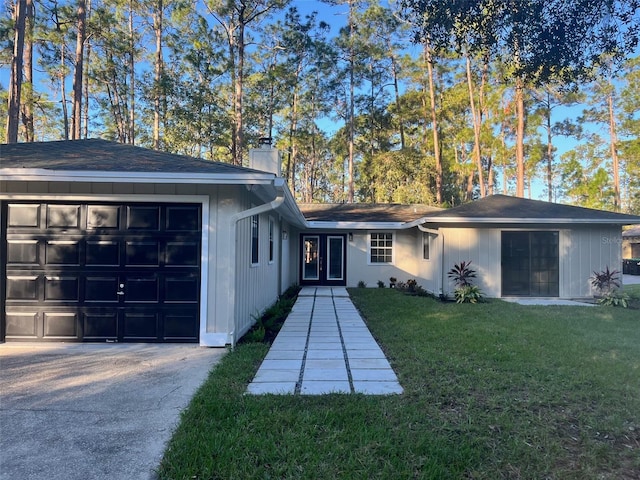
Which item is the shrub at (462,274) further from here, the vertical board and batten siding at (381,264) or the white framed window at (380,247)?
the white framed window at (380,247)

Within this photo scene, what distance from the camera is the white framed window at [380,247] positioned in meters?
13.9

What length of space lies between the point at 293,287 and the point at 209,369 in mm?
8689

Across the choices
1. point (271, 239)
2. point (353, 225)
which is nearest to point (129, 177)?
point (271, 239)

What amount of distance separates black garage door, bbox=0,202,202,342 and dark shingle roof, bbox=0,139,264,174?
59 centimetres

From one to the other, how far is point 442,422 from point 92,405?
299 centimetres

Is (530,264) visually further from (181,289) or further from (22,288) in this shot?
(22,288)

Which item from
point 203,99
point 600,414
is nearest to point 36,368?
point 600,414

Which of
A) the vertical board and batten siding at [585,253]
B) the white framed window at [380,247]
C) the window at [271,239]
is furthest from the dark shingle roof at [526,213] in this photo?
the window at [271,239]

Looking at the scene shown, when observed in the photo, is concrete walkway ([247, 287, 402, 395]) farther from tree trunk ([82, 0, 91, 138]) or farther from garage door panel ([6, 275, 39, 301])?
tree trunk ([82, 0, 91, 138])

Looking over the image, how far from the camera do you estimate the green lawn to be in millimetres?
2559

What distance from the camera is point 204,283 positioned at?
5594 mm

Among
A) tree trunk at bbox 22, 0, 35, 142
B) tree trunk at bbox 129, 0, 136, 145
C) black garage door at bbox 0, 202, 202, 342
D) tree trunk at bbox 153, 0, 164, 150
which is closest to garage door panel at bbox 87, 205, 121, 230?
black garage door at bbox 0, 202, 202, 342

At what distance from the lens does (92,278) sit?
557 cm

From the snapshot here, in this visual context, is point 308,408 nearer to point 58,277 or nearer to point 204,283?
point 204,283
